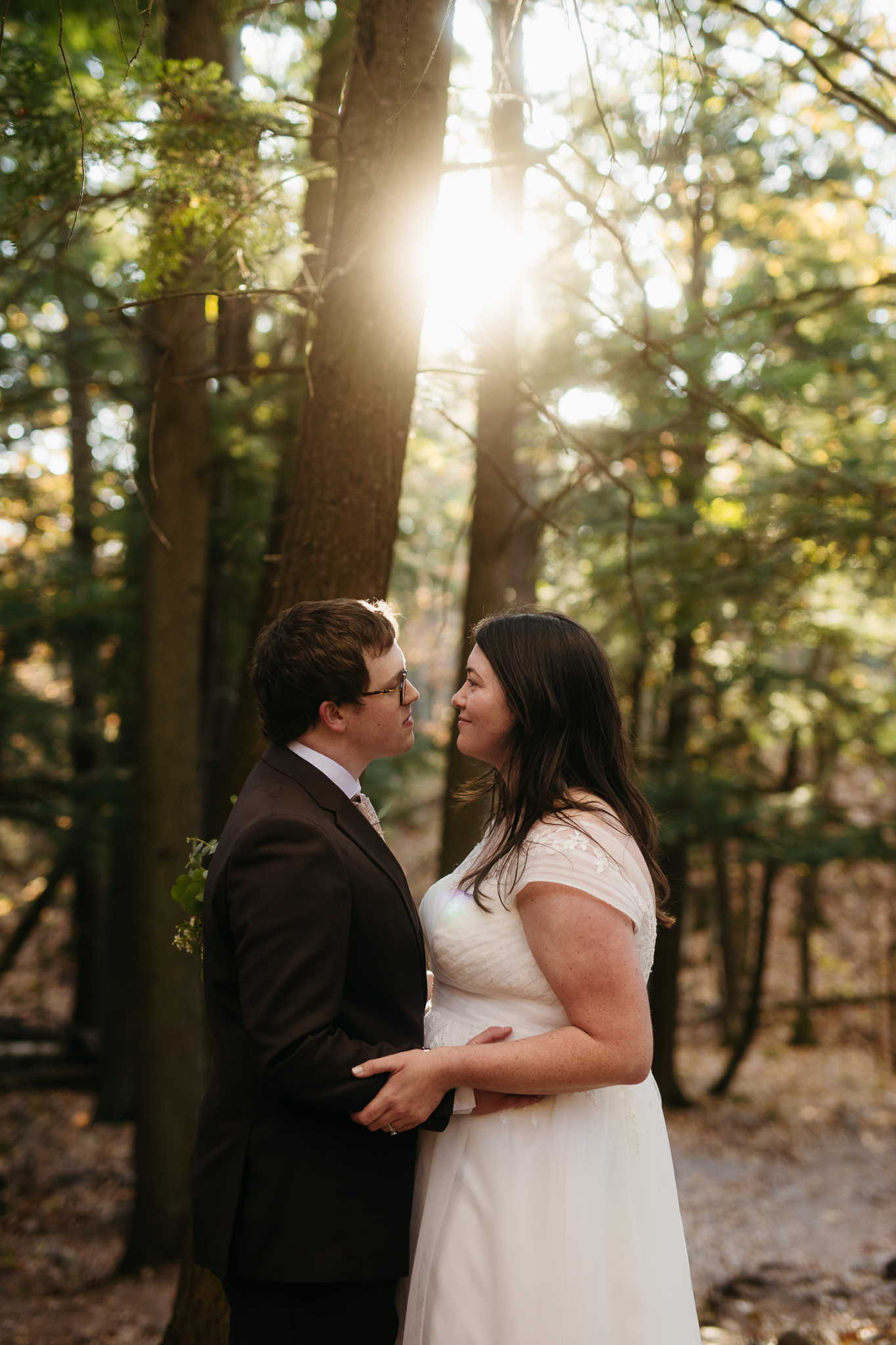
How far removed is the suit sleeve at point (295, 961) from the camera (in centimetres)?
194

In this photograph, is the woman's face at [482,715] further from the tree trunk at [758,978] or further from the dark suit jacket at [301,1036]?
the tree trunk at [758,978]

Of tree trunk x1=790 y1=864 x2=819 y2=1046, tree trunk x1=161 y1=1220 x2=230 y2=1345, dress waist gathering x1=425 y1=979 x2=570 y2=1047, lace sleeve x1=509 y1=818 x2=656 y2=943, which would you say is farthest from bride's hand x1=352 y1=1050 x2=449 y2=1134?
tree trunk x1=790 y1=864 x2=819 y2=1046

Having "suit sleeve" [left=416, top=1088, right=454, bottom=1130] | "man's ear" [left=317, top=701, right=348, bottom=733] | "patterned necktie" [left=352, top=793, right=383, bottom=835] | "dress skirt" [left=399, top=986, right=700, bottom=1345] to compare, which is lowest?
"dress skirt" [left=399, top=986, right=700, bottom=1345]

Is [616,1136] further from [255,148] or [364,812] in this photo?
[255,148]

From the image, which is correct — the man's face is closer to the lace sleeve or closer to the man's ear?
the man's ear

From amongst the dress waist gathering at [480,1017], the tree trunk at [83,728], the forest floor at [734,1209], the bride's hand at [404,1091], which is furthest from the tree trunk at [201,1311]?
the tree trunk at [83,728]

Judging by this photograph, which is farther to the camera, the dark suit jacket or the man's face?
the man's face

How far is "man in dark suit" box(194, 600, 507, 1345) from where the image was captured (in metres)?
1.97

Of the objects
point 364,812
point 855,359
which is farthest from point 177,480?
point 855,359

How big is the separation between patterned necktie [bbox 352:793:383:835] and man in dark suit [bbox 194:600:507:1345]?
5cm

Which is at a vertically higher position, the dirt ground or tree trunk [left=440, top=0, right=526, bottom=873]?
tree trunk [left=440, top=0, right=526, bottom=873]

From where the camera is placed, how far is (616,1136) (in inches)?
91.9

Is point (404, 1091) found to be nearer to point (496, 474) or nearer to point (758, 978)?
point (496, 474)

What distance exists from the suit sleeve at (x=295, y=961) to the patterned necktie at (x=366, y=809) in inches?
12.6
